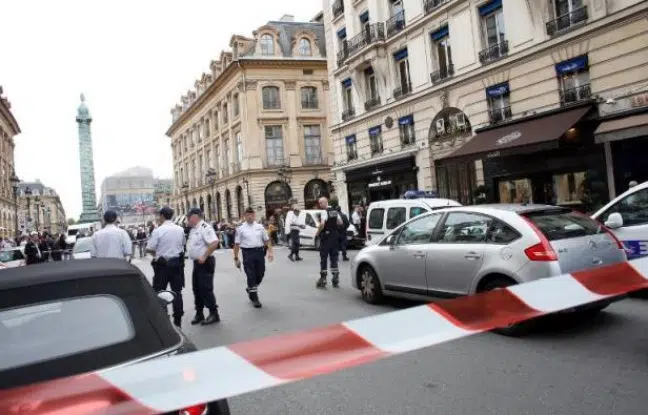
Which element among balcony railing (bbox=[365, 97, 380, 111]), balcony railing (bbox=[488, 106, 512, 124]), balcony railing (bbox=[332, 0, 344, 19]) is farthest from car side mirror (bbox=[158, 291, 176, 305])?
balcony railing (bbox=[332, 0, 344, 19])

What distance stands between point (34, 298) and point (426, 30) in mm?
21459

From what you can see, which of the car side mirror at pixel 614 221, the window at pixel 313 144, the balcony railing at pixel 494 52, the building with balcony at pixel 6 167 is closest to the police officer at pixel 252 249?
the car side mirror at pixel 614 221

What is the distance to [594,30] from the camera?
1542cm

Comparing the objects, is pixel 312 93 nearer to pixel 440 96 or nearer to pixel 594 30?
pixel 440 96

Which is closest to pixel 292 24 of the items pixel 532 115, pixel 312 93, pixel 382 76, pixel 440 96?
pixel 312 93

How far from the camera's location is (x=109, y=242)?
27.0 feet

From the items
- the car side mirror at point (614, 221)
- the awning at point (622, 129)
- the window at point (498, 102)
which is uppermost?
the window at point (498, 102)

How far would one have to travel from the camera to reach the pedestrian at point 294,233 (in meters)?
16.5

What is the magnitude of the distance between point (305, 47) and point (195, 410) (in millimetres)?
44547

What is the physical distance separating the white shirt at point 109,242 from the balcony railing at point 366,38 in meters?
18.6

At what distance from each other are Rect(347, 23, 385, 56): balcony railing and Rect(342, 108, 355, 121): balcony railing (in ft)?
10.3

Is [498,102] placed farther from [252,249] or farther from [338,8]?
[252,249]

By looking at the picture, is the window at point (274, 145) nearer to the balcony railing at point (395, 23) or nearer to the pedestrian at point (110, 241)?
the balcony railing at point (395, 23)

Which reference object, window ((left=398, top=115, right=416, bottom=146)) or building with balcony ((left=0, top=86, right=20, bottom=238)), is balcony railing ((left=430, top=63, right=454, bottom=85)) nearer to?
window ((left=398, top=115, right=416, bottom=146))
